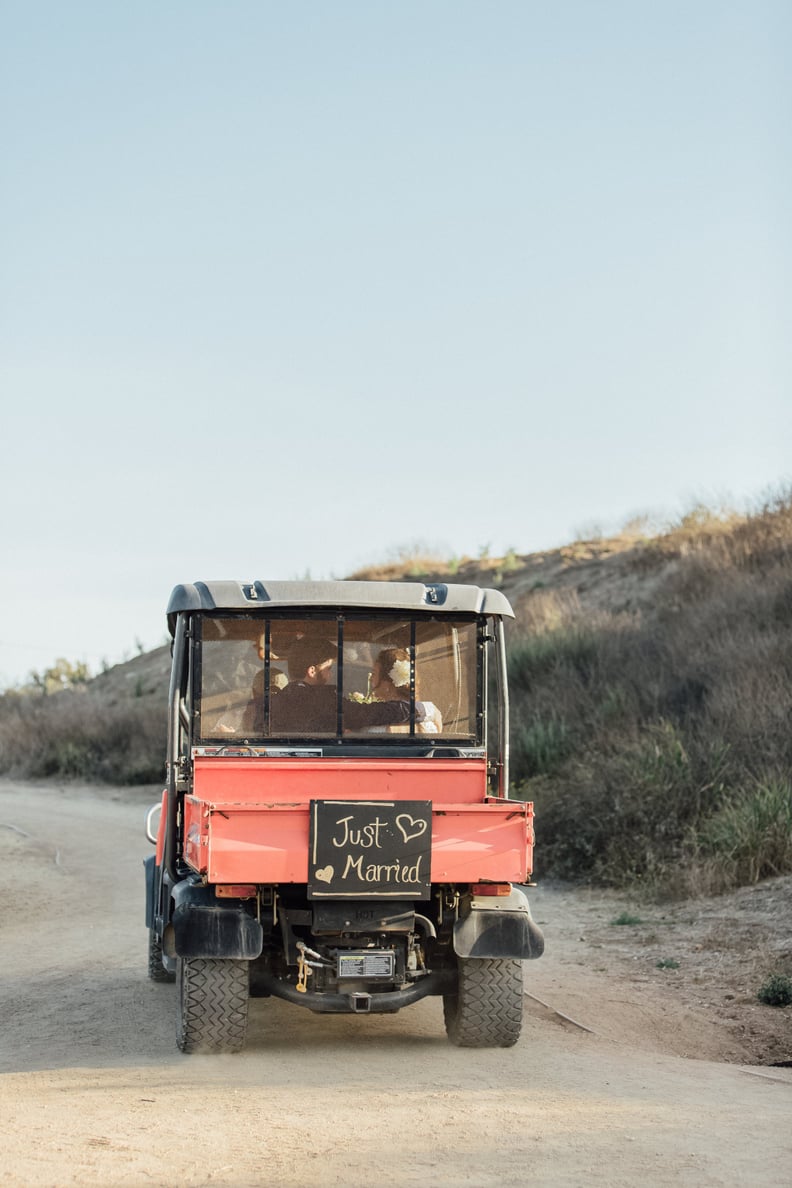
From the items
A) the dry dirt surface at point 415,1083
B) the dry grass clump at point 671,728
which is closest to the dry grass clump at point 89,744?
the dry grass clump at point 671,728

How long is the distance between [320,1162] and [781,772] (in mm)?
11483

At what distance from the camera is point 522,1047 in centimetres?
774

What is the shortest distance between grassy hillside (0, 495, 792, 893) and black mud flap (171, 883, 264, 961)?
8011mm

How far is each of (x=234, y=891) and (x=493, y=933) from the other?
1.37 m

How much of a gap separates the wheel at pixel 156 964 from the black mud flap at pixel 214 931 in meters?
2.63

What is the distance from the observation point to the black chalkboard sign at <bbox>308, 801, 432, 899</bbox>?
694 centimetres

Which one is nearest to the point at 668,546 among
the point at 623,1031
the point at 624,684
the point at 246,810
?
the point at 624,684

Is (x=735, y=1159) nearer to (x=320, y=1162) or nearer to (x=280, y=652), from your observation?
(x=320, y=1162)

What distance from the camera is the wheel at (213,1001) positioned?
7.12 meters

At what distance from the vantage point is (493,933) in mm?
7250

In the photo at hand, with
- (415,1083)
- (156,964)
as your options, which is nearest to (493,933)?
(415,1083)

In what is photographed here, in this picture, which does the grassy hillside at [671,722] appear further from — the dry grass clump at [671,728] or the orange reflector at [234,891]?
the orange reflector at [234,891]

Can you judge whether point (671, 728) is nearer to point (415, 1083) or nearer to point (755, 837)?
point (755, 837)

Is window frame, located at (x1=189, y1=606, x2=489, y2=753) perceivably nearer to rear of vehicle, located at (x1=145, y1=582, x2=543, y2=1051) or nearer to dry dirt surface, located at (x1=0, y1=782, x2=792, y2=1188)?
rear of vehicle, located at (x1=145, y1=582, x2=543, y2=1051)
